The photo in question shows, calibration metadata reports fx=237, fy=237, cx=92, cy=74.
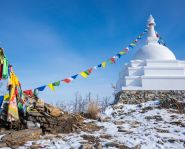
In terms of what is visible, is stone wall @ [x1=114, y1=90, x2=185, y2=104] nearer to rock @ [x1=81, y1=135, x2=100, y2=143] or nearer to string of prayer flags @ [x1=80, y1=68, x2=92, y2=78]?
string of prayer flags @ [x1=80, y1=68, x2=92, y2=78]

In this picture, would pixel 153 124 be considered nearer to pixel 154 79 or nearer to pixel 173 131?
pixel 173 131

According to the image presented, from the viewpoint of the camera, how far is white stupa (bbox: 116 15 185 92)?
19.6 meters

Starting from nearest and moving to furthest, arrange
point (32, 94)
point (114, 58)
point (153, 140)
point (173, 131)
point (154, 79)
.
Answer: point (153, 140)
point (173, 131)
point (32, 94)
point (114, 58)
point (154, 79)

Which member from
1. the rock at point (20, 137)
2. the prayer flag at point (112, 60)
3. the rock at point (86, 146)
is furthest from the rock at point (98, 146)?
the prayer flag at point (112, 60)

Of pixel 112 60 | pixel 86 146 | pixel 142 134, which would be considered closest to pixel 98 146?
pixel 86 146

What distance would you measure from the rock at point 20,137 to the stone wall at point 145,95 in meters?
11.1

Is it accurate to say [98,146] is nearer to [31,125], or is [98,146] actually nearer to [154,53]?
[31,125]

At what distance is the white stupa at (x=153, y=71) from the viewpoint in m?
19.6

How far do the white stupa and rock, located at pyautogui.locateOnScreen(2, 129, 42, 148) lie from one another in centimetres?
1177

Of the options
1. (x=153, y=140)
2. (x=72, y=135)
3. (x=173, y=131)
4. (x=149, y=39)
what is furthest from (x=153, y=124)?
(x=149, y=39)

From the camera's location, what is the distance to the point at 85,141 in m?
8.33

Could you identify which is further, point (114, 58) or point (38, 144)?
point (114, 58)

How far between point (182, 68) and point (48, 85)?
43.6 feet

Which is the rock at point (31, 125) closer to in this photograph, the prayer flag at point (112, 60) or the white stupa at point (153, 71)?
the prayer flag at point (112, 60)
